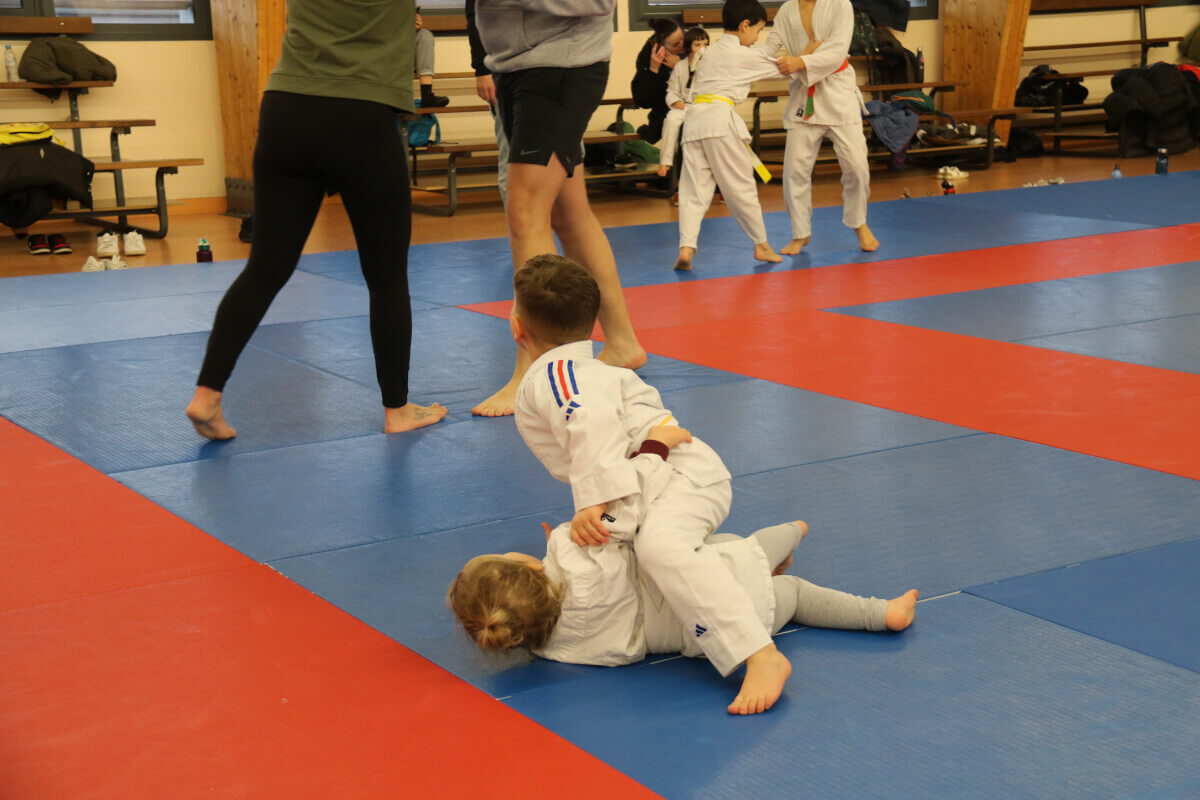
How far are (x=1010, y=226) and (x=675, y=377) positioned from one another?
13.0ft

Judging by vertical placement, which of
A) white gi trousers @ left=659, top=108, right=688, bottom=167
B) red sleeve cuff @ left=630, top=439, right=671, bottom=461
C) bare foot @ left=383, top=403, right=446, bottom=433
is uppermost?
white gi trousers @ left=659, top=108, right=688, bottom=167

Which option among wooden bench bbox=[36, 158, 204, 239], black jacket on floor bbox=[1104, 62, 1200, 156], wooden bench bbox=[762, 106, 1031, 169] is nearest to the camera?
wooden bench bbox=[36, 158, 204, 239]

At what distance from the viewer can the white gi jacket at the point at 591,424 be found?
1941 millimetres

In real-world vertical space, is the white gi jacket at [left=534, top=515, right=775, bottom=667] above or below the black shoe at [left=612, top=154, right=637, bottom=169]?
below

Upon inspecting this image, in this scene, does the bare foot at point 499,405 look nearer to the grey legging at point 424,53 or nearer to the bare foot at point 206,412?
the bare foot at point 206,412

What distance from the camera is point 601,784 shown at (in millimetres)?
1632

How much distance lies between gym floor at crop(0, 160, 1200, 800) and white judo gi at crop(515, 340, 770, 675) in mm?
114

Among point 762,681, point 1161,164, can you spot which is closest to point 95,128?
point 1161,164

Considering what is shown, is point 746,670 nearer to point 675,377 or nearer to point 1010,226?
point 675,377

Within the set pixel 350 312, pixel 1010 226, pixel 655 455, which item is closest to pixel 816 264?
pixel 1010 226

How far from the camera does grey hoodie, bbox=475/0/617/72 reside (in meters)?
3.39

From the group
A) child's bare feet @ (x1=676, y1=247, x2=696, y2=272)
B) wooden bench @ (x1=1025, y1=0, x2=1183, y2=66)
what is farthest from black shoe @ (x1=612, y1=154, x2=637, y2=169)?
wooden bench @ (x1=1025, y1=0, x2=1183, y2=66)

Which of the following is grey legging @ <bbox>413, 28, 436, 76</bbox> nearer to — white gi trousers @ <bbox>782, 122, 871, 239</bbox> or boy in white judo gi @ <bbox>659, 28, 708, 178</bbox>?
boy in white judo gi @ <bbox>659, 28, 708, 178</bbox>

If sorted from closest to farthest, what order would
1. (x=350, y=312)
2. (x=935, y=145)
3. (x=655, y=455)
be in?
1. (x=655, y=455)
2. (x=350, y=312)
3. (x=935, y=145)
